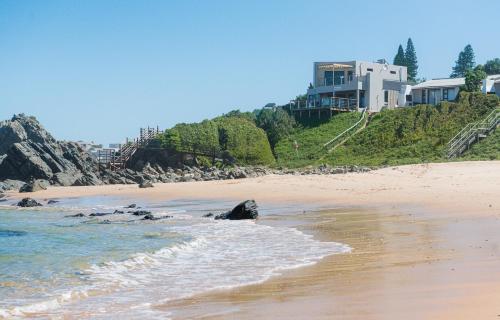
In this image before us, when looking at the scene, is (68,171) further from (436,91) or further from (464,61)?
(464,61)

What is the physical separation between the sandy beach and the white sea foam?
1.68ft

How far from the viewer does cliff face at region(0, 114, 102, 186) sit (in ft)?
141

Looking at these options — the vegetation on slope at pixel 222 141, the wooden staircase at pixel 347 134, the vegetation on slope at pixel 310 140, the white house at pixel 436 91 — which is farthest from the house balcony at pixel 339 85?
the vegetation on slope at pixel 222 141

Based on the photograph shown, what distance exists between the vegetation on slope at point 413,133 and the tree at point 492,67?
160 ft

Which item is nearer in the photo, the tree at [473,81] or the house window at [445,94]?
the tree at [473,81]

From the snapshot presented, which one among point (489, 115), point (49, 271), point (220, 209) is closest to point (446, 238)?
point (49, 271)

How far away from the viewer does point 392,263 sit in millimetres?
9148

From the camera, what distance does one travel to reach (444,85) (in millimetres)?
64562

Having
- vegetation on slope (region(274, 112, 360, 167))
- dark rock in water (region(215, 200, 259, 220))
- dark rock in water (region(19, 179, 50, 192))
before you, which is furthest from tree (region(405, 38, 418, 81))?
dark rock in water (region(215, 200, 259, 220))

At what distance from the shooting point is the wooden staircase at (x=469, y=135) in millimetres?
39000

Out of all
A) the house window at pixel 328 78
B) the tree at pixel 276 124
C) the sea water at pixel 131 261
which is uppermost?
the house window at pixel 328 78

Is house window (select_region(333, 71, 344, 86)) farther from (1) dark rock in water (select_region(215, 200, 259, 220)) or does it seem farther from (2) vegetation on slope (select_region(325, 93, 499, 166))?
(1) dark rock in water (select_region(215, 200, 259, 220))

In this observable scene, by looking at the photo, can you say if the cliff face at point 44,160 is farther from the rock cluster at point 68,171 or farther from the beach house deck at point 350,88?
the beach house deck at point 350,88

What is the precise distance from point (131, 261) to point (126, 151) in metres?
46.0
